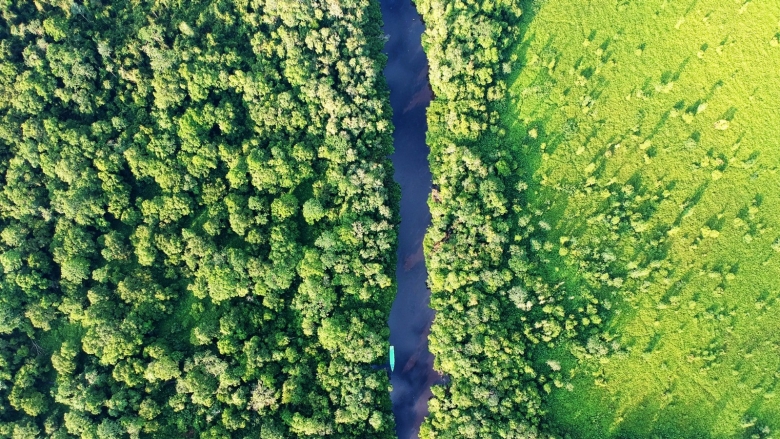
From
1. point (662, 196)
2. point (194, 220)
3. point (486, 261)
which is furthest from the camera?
point (194, 220)

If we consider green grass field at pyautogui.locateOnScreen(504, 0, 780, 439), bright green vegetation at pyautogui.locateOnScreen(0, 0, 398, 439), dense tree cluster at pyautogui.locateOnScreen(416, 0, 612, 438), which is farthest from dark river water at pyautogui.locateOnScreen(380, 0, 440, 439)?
green grass field at pyautogui.locateOnScreen(504, 0, 780, 439)

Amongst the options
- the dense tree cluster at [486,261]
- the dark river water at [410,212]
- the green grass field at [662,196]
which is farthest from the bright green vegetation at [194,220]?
the green grass field at [662,196]

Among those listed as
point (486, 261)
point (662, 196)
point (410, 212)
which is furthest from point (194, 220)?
point (662, 196)

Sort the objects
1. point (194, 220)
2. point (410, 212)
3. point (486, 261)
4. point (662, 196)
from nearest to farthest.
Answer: point (486, 261)
point (662, 196)
point (194, 220)
point (410, 212)

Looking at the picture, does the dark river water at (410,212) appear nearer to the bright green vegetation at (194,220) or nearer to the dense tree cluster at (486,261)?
the dense tree cluster at (486,261)

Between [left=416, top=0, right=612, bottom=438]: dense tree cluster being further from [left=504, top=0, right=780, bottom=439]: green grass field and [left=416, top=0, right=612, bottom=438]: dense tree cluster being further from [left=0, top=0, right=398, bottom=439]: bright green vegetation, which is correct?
[left=0, top=0, right=398, bottom=439]: bright green vegetation

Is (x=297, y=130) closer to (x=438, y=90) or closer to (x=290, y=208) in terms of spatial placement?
(x=290, y=208)

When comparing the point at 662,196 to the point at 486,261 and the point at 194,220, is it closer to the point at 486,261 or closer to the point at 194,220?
the point at 486,261

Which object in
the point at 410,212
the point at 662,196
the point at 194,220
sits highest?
the point at 410,212
